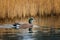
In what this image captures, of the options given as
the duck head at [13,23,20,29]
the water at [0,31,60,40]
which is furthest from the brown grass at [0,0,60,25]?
the water at [0,31,60,40]

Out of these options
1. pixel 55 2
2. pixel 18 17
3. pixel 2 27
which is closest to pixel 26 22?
pixel 18 17

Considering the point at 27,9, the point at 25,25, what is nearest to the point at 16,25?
the point at 25,25

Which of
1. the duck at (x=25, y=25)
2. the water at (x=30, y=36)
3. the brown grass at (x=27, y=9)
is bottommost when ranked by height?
the water at (x=30, y=36)

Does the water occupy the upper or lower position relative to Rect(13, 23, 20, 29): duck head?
lower

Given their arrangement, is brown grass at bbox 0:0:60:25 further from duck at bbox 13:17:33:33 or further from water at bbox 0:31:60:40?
water at bbox 0:31:60:40

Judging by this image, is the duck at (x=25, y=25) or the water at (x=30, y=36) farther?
the duck at (x=25, y=25)

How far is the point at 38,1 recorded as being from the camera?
1849mm

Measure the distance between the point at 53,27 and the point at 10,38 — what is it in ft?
1.58

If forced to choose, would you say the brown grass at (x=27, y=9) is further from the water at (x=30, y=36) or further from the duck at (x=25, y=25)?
the water at (x=30, y=36)

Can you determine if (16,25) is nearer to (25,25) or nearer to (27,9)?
(25,25)

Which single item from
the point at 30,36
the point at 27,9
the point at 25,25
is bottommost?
the point at 30,36

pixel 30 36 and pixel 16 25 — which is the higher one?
pixel 16 25

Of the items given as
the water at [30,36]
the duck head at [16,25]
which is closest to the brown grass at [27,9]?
the duck head at [16,25]

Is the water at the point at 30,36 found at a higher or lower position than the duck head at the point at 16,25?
lower
